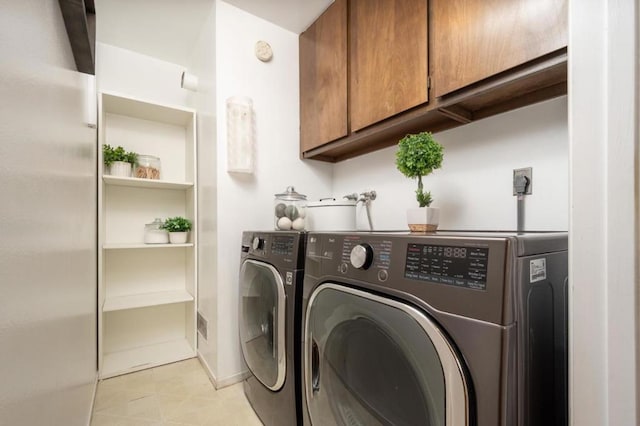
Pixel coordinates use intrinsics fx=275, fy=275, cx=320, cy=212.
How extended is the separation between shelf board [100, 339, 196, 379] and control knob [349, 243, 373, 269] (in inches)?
71.9

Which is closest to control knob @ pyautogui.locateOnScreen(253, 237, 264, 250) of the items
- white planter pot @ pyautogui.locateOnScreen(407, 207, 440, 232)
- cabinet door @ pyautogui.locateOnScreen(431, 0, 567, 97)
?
white planter pot @ pyautogui.locateOnScreen(407, 207, 440, 232)

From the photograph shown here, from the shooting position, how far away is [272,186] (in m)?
1.87

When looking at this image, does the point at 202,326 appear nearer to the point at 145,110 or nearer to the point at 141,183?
the point at 141,183

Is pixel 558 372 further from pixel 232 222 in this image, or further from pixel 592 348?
pixel 232 222

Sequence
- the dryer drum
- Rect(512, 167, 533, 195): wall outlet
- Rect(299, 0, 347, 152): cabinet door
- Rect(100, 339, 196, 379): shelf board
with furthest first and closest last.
Result: Rect(100, 339, 196, 379): shelf board
Rect(299, 0, 347, 152): cabinet door
Rect(512, 167, 533, 195): wall outlet
the dryer drum

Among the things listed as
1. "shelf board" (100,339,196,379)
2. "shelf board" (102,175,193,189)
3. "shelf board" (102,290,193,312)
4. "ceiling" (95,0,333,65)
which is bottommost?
"shelf board" (100,339,196,379)

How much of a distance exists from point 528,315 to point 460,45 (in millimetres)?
1006

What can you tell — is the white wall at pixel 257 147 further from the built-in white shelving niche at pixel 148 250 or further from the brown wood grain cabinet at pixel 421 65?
the built-in white shelving niche at pixel 148 250

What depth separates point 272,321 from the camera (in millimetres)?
1237

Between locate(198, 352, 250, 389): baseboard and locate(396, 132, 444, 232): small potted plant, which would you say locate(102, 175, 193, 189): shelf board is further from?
locate(396, 132, 444, 232): small potted plant

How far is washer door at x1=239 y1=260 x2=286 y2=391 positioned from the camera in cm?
115

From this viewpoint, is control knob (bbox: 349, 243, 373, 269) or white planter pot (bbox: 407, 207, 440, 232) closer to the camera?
control knob (bbox: 349, 243, 373, 269)

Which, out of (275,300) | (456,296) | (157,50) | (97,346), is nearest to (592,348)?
(456,296)

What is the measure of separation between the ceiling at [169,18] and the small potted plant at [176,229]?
1318 mm
